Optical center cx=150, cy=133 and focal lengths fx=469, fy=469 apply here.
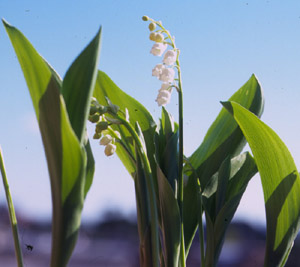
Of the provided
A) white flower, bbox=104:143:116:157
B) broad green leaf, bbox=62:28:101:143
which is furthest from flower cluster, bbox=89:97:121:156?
broad green leaf, bbox=62:28:101:143

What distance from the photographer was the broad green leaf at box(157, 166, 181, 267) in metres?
0.65

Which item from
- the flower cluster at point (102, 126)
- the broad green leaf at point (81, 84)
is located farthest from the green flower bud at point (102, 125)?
the broad green leaf at point (81, 84)

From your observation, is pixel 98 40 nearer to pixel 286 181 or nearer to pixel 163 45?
pixel 163 45

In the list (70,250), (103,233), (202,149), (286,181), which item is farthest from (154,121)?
(103,233)

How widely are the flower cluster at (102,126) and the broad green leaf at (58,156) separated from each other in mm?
106

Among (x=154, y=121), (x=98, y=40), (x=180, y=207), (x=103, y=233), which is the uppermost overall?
(x=98, y=40)

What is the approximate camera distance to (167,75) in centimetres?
65

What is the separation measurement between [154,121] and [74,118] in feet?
0.96

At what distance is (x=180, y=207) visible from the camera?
26.3 inches

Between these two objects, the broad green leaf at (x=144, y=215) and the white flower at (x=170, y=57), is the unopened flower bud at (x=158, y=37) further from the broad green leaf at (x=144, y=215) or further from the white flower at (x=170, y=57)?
the broad green leaf at (x=144, y=215)

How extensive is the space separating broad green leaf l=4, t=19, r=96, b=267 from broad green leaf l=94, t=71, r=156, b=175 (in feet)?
0.94

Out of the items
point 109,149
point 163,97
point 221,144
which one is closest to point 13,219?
point 109,149

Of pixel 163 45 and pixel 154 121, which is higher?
pixel 163 45

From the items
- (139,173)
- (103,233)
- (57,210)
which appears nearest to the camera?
(57,210)
